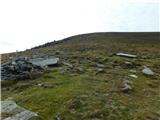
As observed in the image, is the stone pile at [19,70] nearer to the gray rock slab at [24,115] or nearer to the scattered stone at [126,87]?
the scattered stone at [126,87]

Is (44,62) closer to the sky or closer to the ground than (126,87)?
closer to the sky

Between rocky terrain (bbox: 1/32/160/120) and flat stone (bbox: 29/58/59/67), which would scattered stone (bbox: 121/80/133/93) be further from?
flat stone (bbox: 29/58/59/67)

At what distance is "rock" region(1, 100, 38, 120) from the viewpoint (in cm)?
1978

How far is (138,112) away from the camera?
21.1 meters

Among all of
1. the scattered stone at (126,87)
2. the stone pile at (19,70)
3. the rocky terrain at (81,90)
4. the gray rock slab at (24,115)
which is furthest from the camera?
the stone pile at (19,70)

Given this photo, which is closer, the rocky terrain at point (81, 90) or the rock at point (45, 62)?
the rocky terrain at point (81, 90)

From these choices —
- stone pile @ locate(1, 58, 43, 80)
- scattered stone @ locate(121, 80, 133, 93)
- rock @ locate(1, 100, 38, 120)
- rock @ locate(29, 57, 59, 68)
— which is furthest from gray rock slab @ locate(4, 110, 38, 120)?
rock @ locate(29, 57, 59, 68)

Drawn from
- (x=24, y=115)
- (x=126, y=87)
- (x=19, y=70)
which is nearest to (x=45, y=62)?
(x=19, y=70)

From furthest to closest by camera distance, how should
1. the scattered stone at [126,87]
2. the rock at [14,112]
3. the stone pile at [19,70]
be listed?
the stone pile at [19,70] → the scattered stone at [126,87] → the rock at [14,112]

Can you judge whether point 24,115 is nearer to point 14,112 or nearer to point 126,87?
point 14,112

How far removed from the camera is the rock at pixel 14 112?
64.9ft

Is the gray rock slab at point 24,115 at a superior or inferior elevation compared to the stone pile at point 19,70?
inferior

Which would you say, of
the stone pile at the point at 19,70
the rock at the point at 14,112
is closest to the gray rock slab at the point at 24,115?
the rock at the point at 14,112

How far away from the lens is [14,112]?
2067 centimetres
